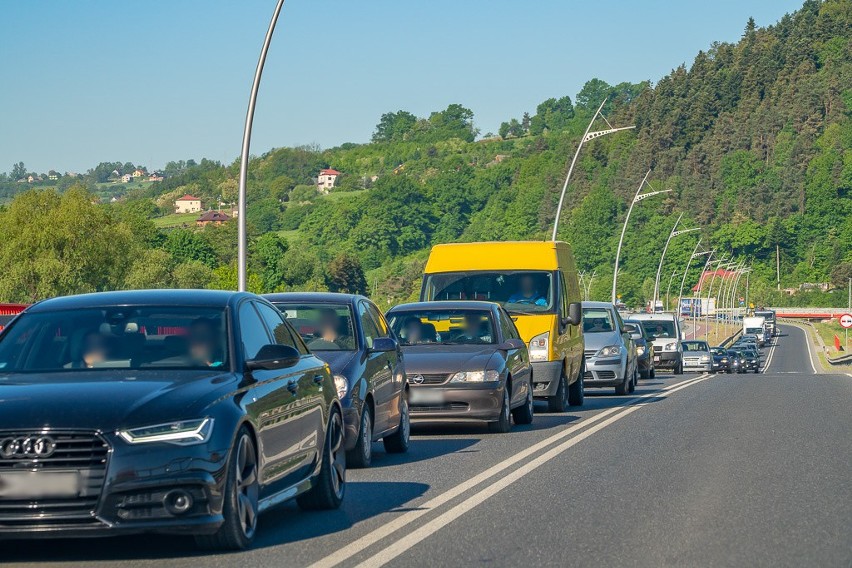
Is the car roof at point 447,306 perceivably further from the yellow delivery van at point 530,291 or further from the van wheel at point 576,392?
the van wheel at point 576,392

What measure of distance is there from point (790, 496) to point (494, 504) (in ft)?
7.38

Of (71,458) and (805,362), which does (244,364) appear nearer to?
(71,458)

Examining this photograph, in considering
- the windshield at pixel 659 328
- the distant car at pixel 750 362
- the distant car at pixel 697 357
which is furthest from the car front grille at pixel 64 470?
the distant car at pixel 750 362

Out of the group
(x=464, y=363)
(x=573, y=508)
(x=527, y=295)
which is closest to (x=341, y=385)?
(x=573, y=508)

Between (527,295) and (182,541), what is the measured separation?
45.6 feet

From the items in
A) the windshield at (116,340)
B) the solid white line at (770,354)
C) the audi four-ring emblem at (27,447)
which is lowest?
the solid white line at (770,354)

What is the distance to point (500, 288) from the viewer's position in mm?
22578

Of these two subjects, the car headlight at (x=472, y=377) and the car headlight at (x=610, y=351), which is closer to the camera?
the car headlight at (x=472, y=377)

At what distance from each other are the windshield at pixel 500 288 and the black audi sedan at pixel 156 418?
1225 cm

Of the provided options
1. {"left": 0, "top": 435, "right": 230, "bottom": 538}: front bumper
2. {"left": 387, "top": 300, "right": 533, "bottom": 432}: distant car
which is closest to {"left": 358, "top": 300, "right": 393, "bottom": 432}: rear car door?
{"left": 387, "top": 300, "right": 533, "bottom": 432}: distant car

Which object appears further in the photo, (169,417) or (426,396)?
(426,396)

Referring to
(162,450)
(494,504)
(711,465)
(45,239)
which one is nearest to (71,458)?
(162,450)

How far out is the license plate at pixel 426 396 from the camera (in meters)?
16.9

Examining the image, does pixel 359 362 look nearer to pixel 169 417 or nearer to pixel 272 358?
pixel 272 358
